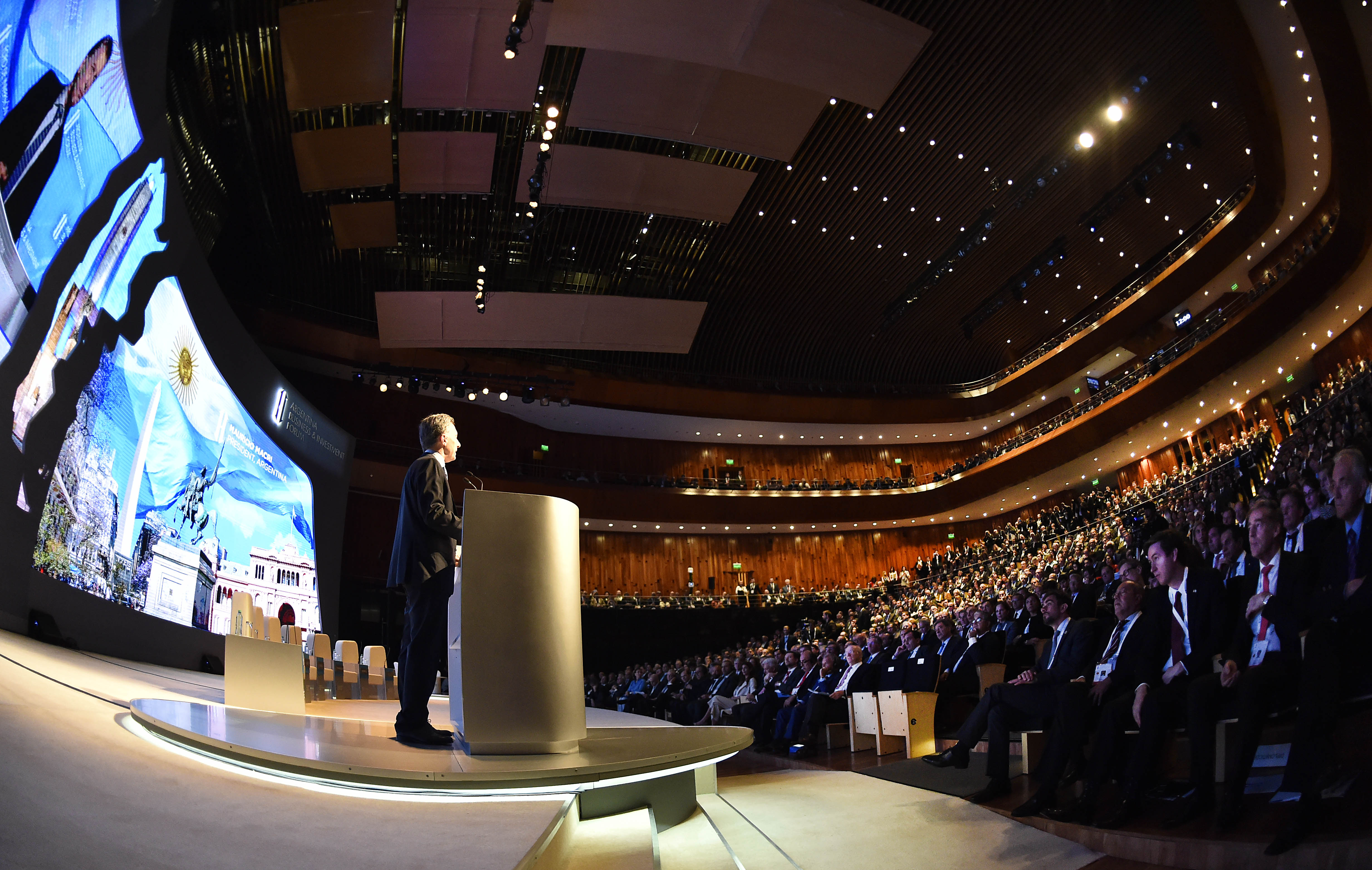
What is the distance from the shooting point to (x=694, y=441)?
21078mm

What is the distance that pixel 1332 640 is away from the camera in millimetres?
2316

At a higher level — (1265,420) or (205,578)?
(1265,420)

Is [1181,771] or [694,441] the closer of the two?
[1181,771]

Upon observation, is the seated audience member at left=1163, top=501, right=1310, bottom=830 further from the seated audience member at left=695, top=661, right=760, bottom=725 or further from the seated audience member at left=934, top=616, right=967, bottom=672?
the seated audience member at left=695, top=661, right=760, bottom=725

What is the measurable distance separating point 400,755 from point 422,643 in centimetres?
44

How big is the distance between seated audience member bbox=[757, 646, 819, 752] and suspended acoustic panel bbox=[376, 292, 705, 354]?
9.04m

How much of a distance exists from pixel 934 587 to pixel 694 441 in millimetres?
7841

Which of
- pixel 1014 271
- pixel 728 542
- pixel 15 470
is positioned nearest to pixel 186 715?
pixel 15 470

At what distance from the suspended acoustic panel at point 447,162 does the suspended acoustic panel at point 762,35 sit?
194cm

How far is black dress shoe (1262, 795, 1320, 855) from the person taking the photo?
2.01 meters

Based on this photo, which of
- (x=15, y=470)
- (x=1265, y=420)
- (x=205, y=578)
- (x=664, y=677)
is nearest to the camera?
(x=15, y=470)

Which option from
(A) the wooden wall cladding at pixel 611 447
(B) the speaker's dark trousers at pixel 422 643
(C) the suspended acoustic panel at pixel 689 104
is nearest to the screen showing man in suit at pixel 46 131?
(B) the speaker's dark trousers at pixel 422 643

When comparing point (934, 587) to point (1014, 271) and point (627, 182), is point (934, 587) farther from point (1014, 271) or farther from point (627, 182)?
point (627, 182)

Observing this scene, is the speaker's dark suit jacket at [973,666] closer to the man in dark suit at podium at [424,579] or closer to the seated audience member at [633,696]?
the man in dark suit at podium at [424,579]
